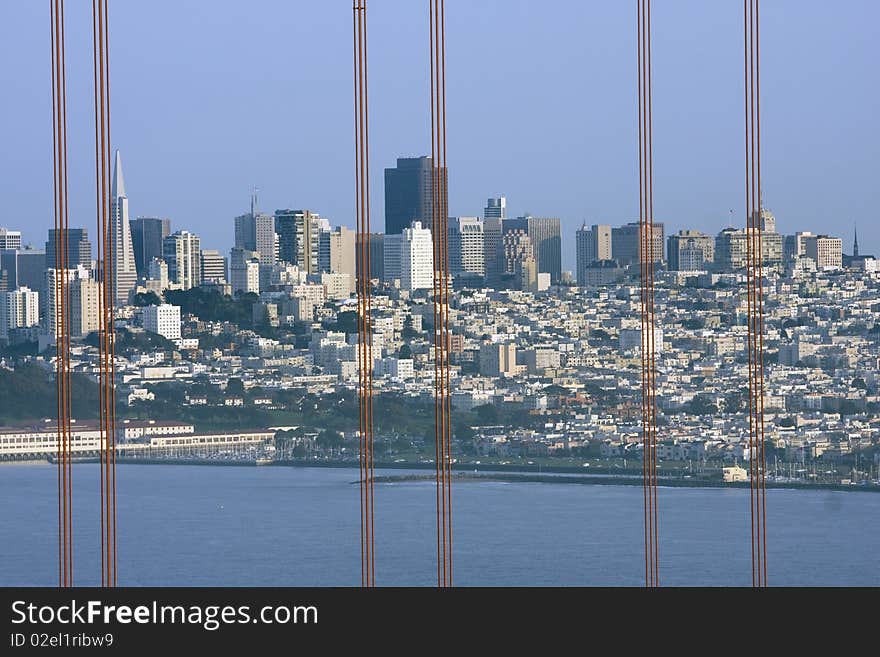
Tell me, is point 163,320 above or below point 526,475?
above

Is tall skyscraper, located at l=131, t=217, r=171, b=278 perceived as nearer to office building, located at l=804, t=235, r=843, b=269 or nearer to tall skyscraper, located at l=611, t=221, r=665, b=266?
tall skyscraper, located at l=611, t=221, r=665, b=266

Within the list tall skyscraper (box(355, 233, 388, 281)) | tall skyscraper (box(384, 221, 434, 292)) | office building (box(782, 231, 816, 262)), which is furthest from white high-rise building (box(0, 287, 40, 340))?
office building (box(782, 231, 816, 262))

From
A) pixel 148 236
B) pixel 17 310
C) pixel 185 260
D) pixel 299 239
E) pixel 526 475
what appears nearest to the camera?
pixel 17 310

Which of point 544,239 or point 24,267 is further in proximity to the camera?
point 544,239

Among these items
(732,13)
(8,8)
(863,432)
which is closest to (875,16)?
(732,13)

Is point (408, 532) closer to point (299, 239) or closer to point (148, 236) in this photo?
point (299, 239)

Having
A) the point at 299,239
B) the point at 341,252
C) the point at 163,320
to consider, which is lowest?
the point at 163,320

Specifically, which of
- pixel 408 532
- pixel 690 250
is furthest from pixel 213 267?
pixel 690 250
